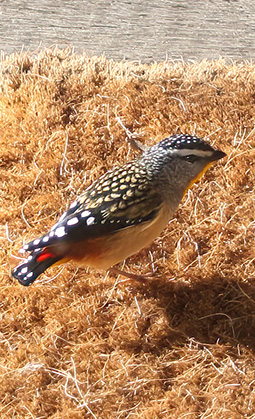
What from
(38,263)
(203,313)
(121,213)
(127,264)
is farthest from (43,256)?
(203,313)

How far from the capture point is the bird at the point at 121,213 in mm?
3064

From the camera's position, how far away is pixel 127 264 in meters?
3.55

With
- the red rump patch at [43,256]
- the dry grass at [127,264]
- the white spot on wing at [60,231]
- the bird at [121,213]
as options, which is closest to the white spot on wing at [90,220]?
the bird at [121,213]

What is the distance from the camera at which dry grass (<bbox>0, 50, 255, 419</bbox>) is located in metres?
2.97

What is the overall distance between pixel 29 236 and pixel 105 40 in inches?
73.6

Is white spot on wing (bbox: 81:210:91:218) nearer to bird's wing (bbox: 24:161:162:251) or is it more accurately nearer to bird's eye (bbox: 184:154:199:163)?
bird's wing (bbox: 24:161:162:251)

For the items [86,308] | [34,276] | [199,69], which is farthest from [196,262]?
[199,69]

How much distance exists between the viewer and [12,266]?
3.52 meters

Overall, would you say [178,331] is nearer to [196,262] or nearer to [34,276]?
[196,262]

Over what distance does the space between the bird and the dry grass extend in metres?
0.29

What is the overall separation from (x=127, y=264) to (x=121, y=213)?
1.74 feet

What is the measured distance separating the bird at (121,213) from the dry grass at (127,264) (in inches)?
11.6

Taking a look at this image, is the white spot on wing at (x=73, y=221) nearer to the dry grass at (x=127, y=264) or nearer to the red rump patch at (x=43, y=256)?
the red rump patch at (x=43, y=256)

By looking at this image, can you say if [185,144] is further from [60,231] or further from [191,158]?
[60,231]
